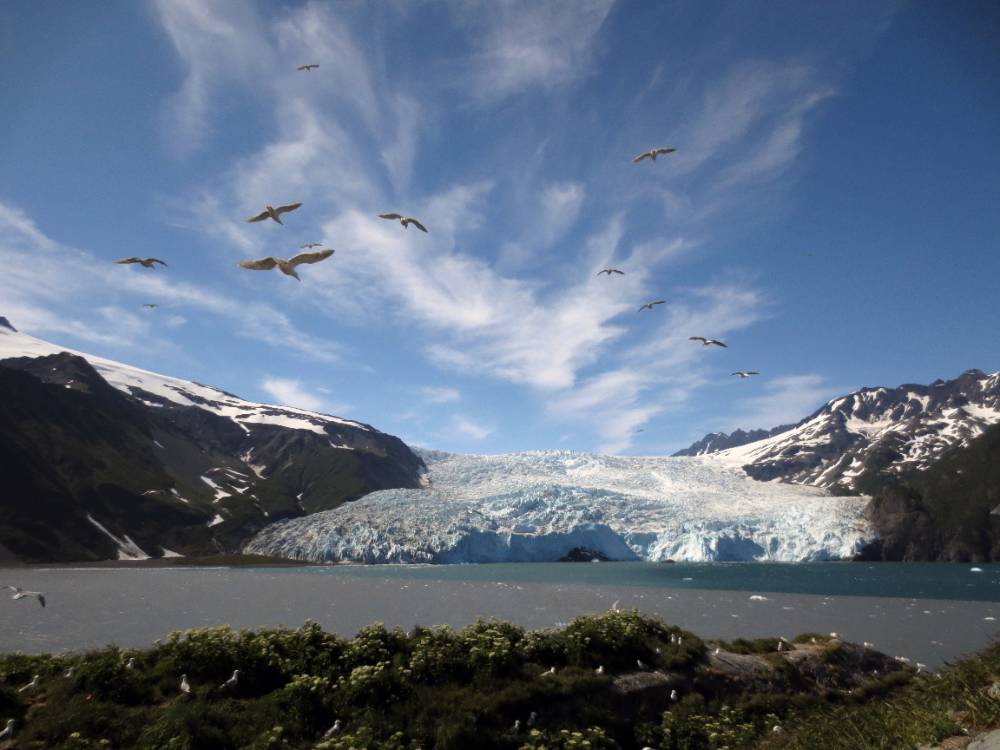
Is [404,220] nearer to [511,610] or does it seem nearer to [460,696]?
[460,696]

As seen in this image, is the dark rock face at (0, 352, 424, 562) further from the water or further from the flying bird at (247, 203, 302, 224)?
the flying bird at (247, 203, 302, 224)

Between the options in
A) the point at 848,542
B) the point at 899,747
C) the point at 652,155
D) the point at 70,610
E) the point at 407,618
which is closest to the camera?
the point at 899,747

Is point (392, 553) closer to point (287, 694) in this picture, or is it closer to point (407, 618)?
point (407, 618)

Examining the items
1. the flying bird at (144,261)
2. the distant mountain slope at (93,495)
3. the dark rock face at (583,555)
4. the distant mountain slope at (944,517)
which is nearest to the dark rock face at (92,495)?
the distant mountain slope at (93,495)

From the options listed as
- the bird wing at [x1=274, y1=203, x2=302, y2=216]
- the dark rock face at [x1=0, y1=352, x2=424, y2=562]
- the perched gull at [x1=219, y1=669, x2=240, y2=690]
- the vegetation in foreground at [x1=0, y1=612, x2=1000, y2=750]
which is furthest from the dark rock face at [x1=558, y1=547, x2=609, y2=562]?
the bird wing at [x1=274, y1=203, x2=302, y2=216]

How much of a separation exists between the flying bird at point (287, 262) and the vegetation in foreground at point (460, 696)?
7816mm

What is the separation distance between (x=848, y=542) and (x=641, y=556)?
39.2m

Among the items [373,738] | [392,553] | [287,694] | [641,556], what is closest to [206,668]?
[287,694]

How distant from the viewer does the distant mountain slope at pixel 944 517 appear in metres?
139

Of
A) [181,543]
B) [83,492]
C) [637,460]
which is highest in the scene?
[637,460]

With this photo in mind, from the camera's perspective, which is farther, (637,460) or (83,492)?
(637,460)

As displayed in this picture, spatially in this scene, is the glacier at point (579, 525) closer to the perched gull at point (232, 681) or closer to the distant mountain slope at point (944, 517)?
the distant mountain slope at point (944, 517)

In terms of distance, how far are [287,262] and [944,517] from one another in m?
190

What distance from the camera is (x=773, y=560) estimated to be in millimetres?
115250
